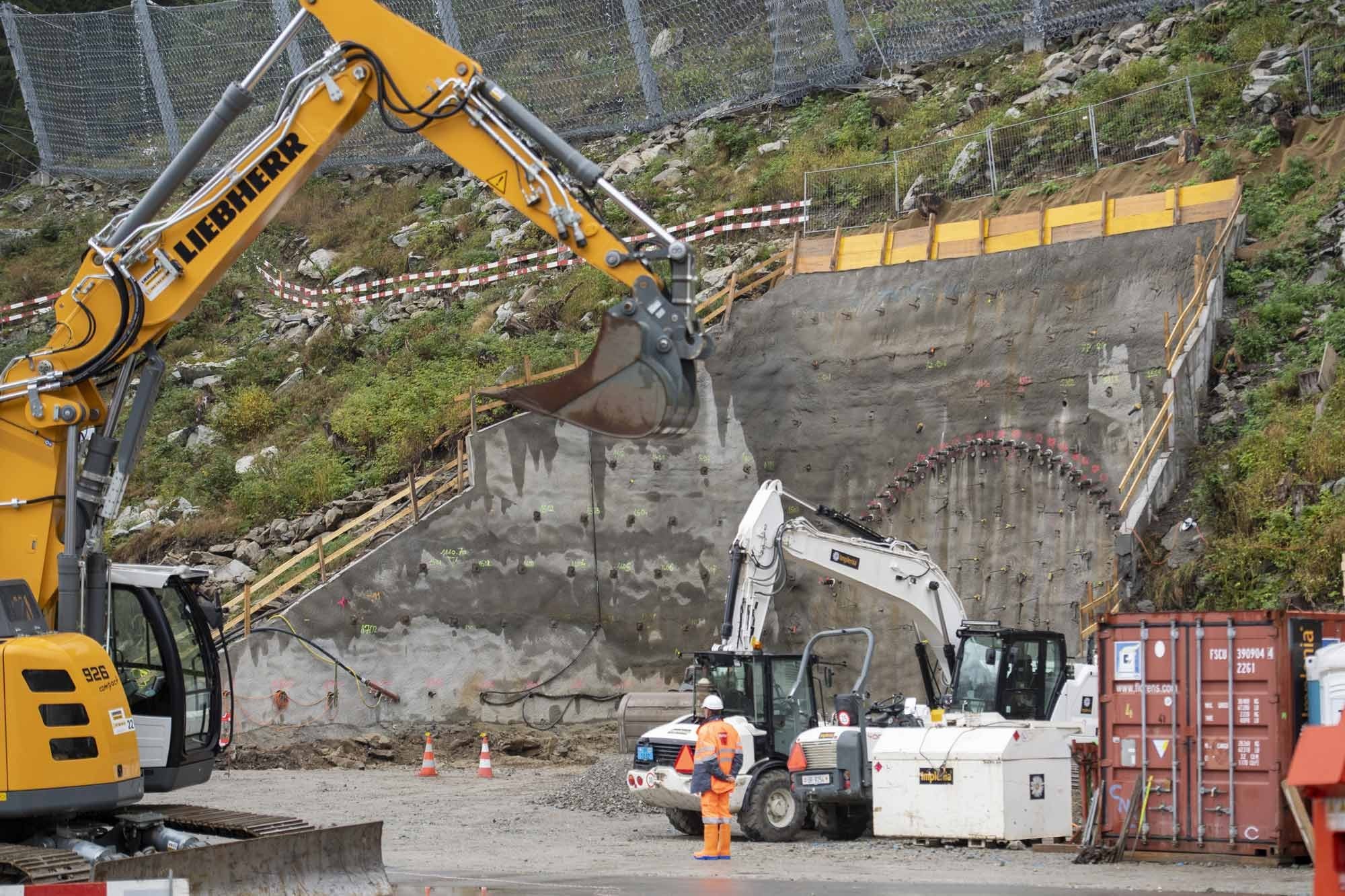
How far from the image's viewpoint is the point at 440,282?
33375 millimetres

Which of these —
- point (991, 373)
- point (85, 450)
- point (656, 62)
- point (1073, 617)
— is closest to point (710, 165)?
point (656, 62)

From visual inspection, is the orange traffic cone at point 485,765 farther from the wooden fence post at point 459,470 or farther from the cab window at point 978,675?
the cab window at point 978,675

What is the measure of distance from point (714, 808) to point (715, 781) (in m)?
0.26

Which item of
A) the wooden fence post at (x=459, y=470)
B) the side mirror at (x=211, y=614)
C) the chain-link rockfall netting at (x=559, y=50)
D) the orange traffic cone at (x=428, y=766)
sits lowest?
the orange traffic cone at (x=428, y=766)

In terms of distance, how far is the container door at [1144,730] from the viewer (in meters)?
14.1

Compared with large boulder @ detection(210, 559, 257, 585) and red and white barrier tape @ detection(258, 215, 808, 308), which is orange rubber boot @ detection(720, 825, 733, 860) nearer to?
large boulder @ detection(210, 559, 257, 585)

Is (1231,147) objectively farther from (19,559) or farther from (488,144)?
(19,559)

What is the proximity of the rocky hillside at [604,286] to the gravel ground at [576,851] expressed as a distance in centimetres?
694

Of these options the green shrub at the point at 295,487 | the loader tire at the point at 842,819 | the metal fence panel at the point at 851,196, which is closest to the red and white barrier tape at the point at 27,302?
the green shrub at the point at 295,487

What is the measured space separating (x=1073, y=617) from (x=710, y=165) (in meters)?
15.1

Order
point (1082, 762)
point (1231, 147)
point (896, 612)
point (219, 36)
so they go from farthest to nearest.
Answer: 1. point (219, 36)
2. point (1231, 147)
3. point (896, 612)
4. point (1082, 762)

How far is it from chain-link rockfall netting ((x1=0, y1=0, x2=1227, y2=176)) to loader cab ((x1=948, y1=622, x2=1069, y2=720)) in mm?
18121

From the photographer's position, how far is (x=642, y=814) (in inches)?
765

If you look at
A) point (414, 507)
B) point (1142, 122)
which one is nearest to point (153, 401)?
point (414, 507)
